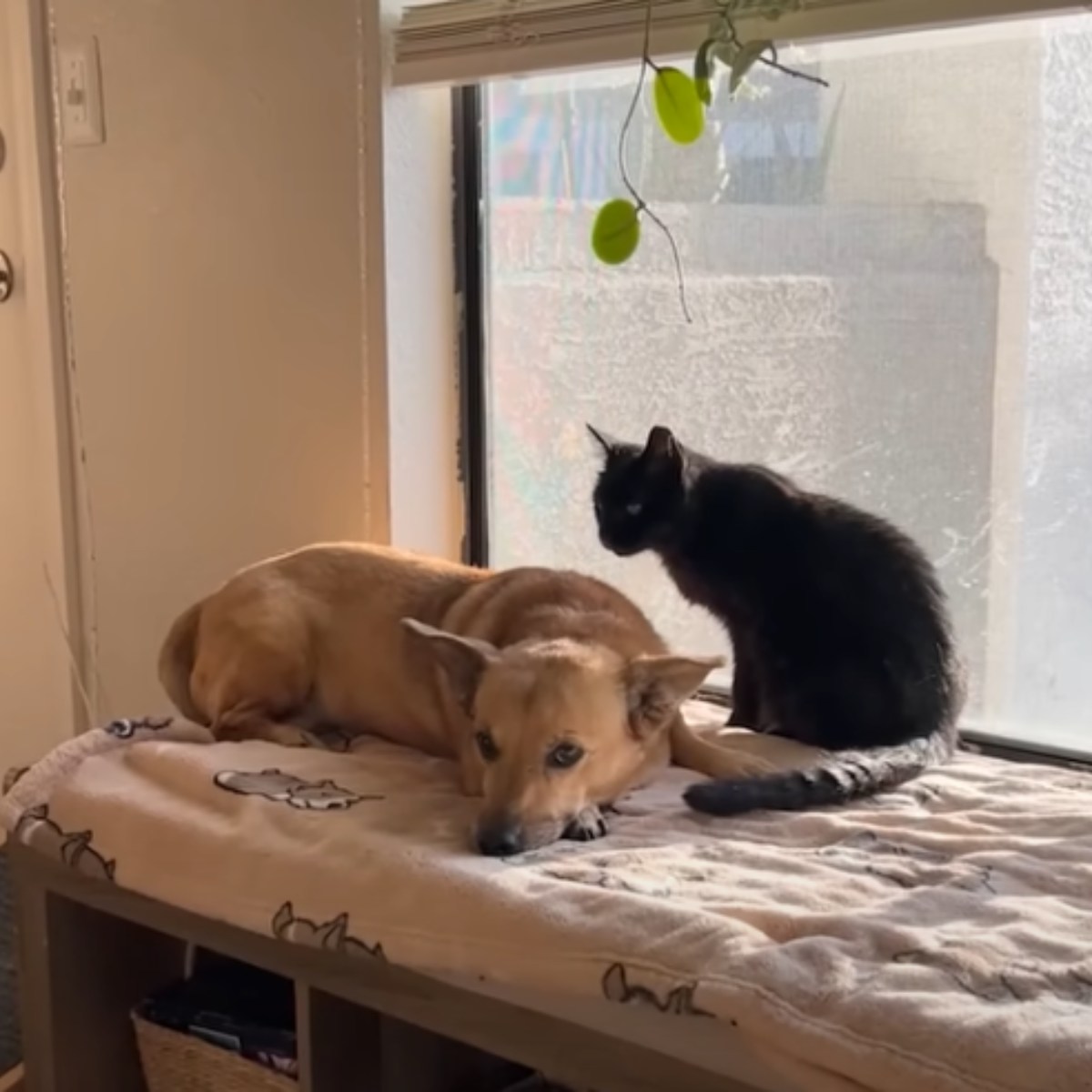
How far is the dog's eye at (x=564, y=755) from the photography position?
1.50m

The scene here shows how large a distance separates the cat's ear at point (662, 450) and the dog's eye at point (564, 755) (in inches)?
17.2

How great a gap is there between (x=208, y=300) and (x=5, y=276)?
15.8 inches

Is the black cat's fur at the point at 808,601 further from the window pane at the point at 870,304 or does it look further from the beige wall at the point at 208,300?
the beige wall at the point at 208,300

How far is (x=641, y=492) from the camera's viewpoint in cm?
181

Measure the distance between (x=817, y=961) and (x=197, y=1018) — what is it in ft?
2.68

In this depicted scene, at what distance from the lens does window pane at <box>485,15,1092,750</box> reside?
174 centimetres

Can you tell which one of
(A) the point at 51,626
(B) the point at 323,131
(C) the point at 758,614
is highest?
(B) the point at 323,131

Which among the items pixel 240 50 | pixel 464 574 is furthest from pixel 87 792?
pixel 240 50

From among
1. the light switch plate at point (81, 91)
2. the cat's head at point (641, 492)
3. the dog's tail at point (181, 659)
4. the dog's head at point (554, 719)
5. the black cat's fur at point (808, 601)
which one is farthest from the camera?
the light switch plate at point (81, 91)

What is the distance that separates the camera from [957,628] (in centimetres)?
186

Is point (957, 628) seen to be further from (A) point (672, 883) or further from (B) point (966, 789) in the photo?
(A) point (672, 883)

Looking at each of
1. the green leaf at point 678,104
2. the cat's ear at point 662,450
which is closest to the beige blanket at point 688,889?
the cat's ear at point 662,450

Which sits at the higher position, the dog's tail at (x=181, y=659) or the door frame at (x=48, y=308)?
the door frame at (x=48, y=308)

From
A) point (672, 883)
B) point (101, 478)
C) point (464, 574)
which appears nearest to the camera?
point (672, 883)
